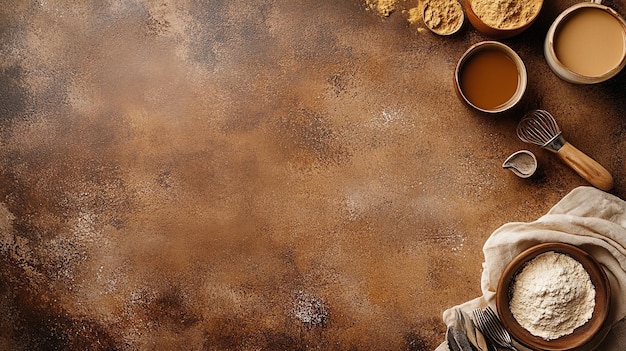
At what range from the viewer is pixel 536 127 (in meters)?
2.26

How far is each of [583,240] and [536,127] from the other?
0.47 m

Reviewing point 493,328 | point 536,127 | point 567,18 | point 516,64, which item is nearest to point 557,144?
point 536,127

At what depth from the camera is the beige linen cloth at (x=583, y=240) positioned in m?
2.06

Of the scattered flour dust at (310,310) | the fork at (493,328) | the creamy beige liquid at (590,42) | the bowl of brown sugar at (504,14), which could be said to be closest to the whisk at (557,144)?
the creamy beige liquid at (590,42)

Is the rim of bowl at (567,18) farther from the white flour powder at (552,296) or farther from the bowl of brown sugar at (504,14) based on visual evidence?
the white flour powder at (552,296)

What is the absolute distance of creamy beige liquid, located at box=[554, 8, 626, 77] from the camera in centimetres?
214

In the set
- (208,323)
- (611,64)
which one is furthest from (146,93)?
(611,64)

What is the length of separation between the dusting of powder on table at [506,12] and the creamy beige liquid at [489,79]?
11cm

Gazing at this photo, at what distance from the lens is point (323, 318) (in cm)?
230

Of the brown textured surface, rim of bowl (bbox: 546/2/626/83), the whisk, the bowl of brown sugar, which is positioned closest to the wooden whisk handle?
the whisk

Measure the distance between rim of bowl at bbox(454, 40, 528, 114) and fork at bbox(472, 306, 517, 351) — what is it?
750 millimetres

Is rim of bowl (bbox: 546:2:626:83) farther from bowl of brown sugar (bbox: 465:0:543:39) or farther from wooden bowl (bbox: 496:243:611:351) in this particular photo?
wooden bowl (bbox: 496:243:611:351)

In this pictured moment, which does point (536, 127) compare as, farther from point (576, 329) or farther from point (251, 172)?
point (251, 172)

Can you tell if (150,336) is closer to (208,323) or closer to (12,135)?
(208,323)
